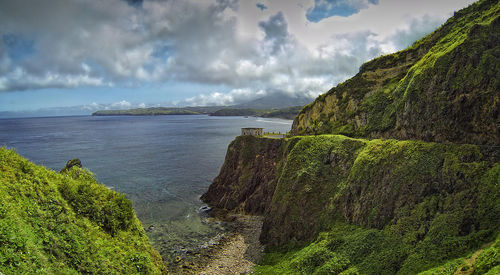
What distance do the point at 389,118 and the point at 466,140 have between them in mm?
14089

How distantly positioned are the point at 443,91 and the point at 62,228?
1646 inches

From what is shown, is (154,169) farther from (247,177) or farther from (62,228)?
(62,228)

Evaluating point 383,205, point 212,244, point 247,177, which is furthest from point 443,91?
point 247,177

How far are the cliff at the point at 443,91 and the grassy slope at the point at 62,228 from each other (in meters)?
36.3

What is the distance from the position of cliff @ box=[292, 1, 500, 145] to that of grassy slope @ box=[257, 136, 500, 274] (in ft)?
12.7

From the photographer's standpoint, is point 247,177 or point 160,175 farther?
point 160,175

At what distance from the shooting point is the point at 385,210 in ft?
98.5

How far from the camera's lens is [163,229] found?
48375 mm

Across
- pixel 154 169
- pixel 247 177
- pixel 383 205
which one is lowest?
pixel 154 169

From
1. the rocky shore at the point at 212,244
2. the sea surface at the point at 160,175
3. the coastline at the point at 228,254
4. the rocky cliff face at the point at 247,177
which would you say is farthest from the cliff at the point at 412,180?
the sea surface at the point at 160,175

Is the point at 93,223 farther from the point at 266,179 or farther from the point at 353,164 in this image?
the point at 266,179

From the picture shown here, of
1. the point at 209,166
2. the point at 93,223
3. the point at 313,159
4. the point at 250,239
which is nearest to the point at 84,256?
the point at 93,223

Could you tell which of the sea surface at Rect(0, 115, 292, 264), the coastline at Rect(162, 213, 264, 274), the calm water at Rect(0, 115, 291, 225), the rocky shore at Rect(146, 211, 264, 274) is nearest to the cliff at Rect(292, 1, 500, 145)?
the coastline at Rect(162, 213, 264, 274)

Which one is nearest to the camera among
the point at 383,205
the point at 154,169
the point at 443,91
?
the point at 383,205
